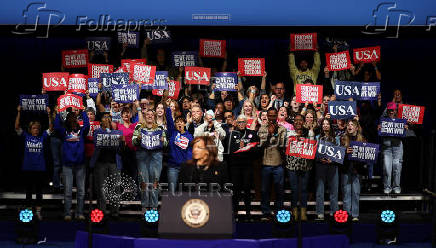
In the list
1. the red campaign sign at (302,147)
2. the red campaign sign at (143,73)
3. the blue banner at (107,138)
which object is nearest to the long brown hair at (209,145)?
the red campaign sign at (302,147)

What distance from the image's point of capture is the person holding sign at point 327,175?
1089 centimetres

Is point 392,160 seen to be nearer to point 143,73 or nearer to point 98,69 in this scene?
point 143,73

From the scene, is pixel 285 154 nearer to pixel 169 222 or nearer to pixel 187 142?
pixel 187 142

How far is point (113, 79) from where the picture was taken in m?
11.9

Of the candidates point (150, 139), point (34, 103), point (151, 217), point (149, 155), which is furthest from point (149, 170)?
point (34, 103)

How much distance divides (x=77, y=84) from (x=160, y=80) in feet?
5.24

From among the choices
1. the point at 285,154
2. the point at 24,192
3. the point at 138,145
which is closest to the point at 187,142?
the point at 138,145

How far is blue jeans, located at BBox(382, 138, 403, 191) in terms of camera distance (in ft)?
38.2

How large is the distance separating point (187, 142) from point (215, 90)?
1789 millimetres

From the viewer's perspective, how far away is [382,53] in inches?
576

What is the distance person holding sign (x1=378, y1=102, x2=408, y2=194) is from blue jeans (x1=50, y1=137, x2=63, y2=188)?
5698 millimetres

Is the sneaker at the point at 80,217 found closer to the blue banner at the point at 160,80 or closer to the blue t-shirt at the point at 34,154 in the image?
the blue t-shirt at the point at 34,154

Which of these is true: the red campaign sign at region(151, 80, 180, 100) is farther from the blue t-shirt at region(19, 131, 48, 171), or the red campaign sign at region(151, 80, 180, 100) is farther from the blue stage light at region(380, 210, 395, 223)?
the blue stage light at region(380, 210, 395, 223)

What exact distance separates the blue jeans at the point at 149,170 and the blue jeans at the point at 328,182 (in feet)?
8.64
